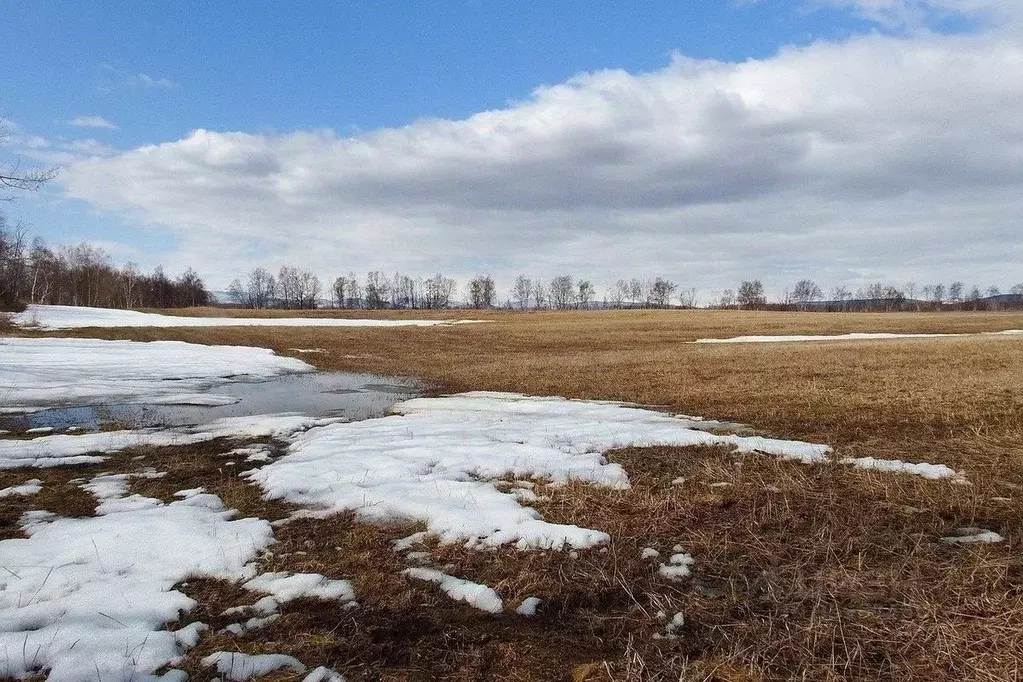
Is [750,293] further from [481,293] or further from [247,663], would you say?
[247,663]

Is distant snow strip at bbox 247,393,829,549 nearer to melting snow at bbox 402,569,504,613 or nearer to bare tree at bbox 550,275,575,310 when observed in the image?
melting snow at bbox 402,569,504,613

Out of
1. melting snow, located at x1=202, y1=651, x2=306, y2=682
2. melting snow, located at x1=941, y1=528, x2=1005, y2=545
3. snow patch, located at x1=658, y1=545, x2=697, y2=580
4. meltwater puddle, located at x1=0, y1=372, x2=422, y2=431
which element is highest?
melting snow, located at x1=941, y1=528, x2=1005, y2=545

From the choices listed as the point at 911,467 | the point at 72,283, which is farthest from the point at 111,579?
the point at 72,283

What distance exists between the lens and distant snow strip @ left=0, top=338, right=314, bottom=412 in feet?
50.3

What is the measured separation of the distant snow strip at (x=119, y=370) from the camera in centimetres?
1534

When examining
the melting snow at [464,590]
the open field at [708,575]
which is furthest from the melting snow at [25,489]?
the melting snow at [464,590]

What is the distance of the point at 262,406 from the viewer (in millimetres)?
15273

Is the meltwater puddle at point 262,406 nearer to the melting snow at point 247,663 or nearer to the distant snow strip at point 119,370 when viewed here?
the distant snow strip at point 119,370

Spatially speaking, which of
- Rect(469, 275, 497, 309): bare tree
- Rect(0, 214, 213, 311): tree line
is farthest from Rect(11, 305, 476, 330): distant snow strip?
Rect(469, 275, 497, 309): bare tree

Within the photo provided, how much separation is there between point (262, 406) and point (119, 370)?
899 centimetres

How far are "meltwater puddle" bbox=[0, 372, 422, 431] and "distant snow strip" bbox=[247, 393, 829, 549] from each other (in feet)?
9.73

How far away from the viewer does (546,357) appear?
99.5ft

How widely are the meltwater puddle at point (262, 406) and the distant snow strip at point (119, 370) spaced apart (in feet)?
2.56

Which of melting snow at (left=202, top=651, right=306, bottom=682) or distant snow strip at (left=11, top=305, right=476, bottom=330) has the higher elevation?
distant snow strip at (left=11, top=305, right=476, bottom=330)
